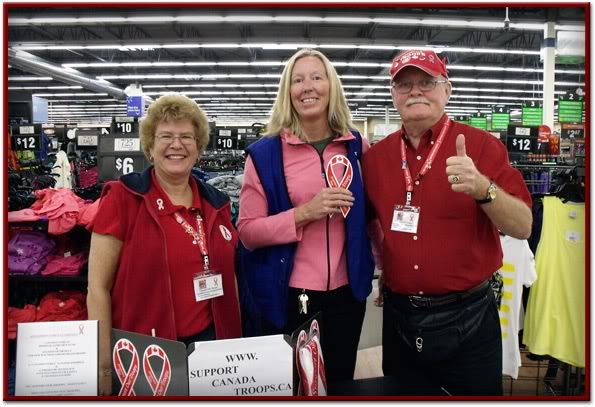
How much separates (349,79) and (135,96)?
7.93 metres

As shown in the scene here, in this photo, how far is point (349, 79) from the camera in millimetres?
17547

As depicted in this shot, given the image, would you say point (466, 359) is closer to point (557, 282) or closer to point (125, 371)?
point (125, 371)

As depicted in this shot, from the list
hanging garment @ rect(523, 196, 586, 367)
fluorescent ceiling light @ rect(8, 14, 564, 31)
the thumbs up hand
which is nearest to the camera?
the thumbs up hand

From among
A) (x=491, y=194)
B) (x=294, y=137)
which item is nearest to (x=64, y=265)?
(x=294, y=137)

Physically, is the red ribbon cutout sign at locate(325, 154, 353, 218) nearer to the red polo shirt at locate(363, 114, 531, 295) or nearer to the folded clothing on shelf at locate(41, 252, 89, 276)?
the red polo shirt at locate(363, 114, 531, 295)

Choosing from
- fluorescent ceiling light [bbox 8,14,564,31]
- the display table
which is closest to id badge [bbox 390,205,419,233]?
the display table

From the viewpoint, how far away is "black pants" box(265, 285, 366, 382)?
1642mm

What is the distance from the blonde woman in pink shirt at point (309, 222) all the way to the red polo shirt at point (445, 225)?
0.14 metres

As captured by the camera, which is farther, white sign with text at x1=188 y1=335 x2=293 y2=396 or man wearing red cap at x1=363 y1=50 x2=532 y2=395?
man wearing red cap at x1=363 y1=50 x2=532 y2=395

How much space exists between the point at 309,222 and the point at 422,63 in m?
0.65

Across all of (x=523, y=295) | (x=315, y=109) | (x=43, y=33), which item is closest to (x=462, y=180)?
(x=315, y=109)

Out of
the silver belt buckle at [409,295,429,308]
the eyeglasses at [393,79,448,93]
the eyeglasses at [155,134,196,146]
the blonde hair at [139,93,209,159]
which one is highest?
the eyeglasses at [393,79,448,93]

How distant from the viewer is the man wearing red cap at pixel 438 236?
4.91 ft

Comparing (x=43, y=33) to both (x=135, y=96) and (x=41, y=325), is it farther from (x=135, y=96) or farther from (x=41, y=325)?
(x=41, y=325)
